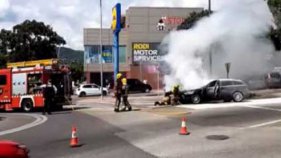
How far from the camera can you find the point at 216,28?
3266 cm

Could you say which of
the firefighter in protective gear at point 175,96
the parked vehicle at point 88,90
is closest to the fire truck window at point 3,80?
the firefighter in protective gear at point 175,96

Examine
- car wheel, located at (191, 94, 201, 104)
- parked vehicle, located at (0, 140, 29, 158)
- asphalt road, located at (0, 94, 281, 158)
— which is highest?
car wheel, located at (191, 94, 201, 104)

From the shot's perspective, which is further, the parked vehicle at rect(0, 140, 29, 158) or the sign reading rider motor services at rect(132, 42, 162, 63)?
the sign reading rider motor services at rect(132, 42, 162, 63)

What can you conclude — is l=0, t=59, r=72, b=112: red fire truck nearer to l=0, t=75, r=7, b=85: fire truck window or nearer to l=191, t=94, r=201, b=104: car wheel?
l=0, t=75, r=7, b=85: fire truck window

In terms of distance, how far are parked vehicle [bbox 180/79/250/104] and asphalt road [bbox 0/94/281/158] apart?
885 centimetres

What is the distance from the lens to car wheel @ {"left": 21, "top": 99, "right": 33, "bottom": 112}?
3134 centimetres

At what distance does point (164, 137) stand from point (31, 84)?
17462 mm

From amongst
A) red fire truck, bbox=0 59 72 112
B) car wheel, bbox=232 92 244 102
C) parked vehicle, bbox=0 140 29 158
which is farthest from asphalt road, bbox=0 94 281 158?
red fire truck, bbox=0 59 72 112

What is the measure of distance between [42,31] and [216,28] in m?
57.2

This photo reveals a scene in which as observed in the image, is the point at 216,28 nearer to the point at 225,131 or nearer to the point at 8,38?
the point at 225,131

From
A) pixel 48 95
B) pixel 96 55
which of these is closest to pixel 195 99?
pixel 48 95

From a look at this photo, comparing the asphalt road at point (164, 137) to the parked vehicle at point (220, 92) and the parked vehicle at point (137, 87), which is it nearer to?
the parked vehicle at point (220, 92)

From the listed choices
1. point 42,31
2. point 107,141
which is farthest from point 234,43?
point 42,31

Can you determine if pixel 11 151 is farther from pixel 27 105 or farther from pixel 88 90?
pixel 88 90
